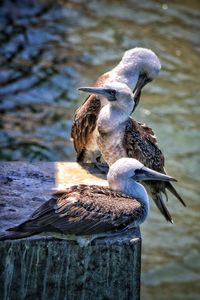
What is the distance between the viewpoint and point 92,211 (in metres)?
6.27

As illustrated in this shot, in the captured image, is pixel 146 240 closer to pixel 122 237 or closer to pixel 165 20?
pixel 122 237

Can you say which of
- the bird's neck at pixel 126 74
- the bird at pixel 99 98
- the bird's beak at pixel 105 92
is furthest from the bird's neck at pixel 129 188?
the bird's neck at pixel 126 74

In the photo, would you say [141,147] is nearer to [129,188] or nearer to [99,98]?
[99,98]

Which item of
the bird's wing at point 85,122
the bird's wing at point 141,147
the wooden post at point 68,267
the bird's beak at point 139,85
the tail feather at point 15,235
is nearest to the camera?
the tail feather at point 15,235

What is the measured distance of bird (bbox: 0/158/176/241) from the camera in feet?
19.9

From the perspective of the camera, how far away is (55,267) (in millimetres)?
6230

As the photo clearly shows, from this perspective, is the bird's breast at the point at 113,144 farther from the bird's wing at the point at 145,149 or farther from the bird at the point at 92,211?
the bird at the point at 92,211

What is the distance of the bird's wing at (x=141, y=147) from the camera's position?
7.75 meters

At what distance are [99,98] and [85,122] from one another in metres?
0.26

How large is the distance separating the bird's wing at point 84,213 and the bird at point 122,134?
49.4 inches

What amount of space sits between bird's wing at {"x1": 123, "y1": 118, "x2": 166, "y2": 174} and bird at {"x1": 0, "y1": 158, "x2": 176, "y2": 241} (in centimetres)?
97

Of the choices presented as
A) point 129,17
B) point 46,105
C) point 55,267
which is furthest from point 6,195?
point 129,17

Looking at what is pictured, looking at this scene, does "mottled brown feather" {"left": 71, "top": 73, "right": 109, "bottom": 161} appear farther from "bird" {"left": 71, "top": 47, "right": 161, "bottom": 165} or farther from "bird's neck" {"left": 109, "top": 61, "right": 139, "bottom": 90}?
"bird's neck" {"left": 109, "top": 61, "right": 139, "bottom": 90}

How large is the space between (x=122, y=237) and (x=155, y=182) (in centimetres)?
154
